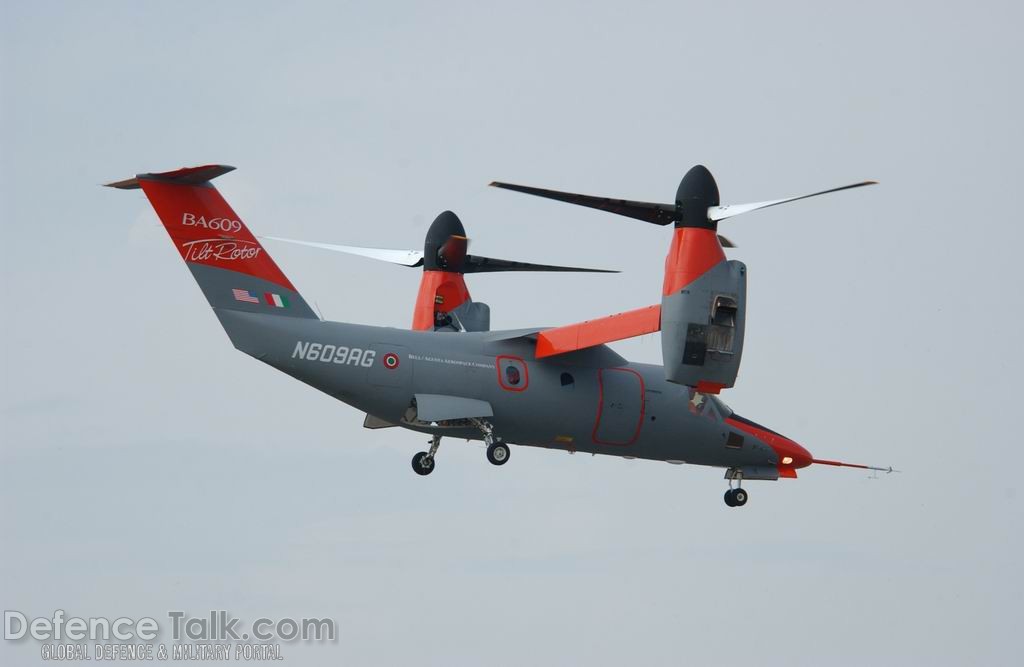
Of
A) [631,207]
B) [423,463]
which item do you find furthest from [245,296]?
[631,207]

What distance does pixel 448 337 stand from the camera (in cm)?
3734

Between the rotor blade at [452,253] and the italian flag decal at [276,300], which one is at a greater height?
the rotor blade at [452,253]

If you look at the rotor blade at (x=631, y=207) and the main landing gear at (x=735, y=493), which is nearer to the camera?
the rotor blade at (x=631, y=207)

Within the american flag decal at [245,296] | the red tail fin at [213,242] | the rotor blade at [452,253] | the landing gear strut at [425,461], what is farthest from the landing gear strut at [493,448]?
the rotor blade at [452,253]

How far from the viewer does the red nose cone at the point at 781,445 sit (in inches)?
1636

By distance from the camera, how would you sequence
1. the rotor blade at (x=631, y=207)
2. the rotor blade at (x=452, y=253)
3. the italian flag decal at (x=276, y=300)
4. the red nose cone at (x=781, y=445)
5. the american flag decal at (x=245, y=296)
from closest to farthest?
the rotor blade at (x=631, y=207)
the american flag decal at (x=245, y=296)
the italian flag decal at (x=276, y=300)
the red nose cone at (x=781, y=445)
the rotor blade at (x=452, y=253)

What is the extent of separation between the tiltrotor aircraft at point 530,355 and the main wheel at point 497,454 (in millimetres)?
39

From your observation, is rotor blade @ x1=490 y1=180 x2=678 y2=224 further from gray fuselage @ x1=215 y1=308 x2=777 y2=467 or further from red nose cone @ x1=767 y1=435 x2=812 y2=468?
red nose cone @ x1=767 y1=435 x2=812 y2=468

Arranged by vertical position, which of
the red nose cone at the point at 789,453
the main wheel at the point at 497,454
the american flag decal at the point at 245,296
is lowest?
the main wheel at the point at 497,454

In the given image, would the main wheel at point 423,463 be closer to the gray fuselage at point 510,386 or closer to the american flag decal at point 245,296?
the gray fuselage at point 510,386

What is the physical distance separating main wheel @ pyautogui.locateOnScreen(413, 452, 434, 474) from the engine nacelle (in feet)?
24.4

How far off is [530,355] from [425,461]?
360 cm

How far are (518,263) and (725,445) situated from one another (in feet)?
25.4

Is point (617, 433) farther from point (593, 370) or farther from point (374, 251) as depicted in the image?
point (374, 251)
